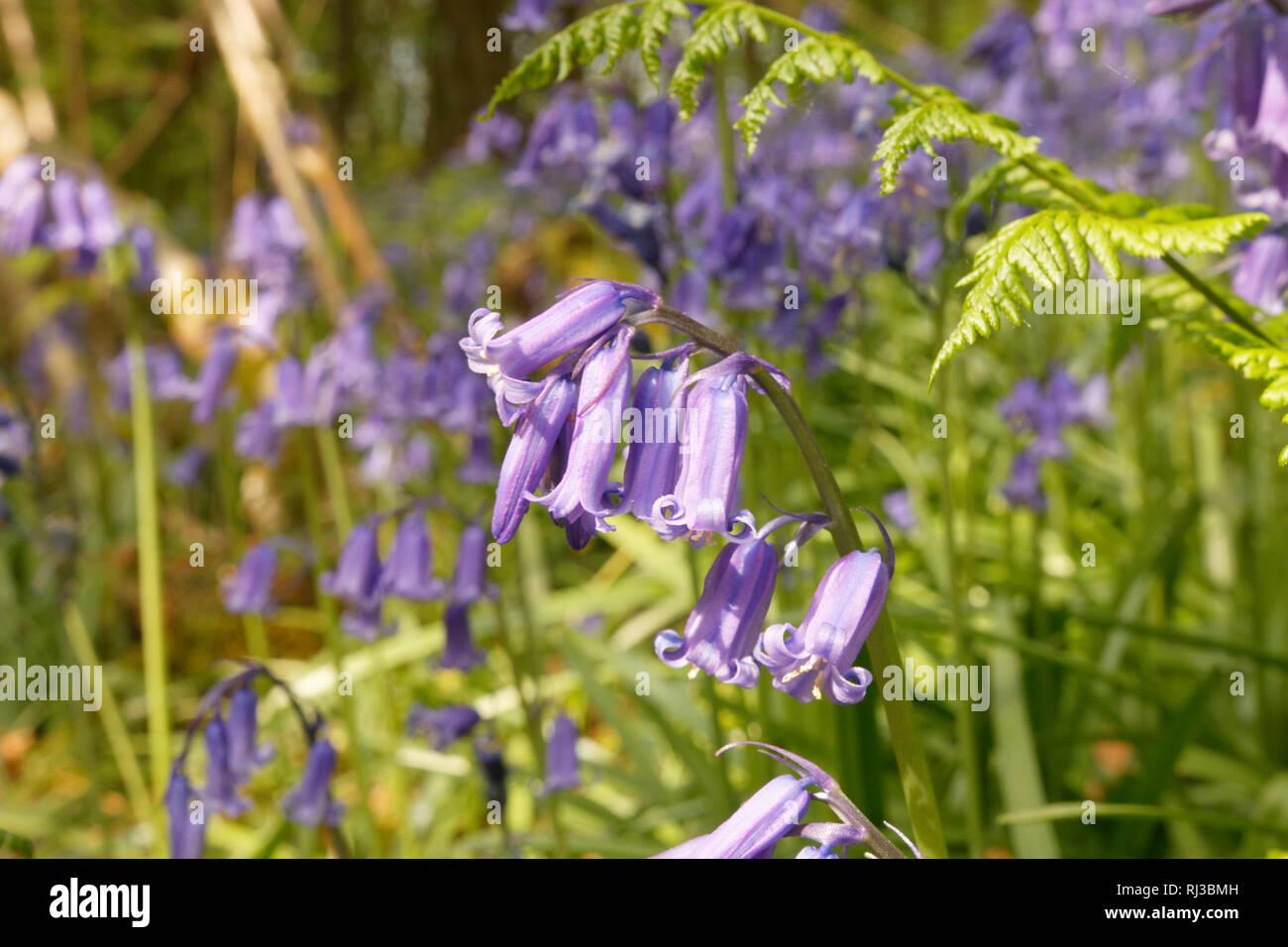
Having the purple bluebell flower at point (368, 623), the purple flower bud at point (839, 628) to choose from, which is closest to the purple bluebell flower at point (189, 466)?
the purple bluebell flower at point (368, 623)

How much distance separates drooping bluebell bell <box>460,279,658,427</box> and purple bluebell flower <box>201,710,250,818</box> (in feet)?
4.73

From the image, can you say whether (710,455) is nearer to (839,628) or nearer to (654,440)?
(654,440)

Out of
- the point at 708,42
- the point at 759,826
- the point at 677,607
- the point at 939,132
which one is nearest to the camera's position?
the point at 759,826

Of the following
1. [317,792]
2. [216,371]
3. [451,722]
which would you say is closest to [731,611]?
[317,792]

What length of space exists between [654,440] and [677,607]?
9.68ft

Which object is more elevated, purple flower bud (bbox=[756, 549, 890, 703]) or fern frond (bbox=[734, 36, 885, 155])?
fern frond (bbox=[734, 36, 885, 155])

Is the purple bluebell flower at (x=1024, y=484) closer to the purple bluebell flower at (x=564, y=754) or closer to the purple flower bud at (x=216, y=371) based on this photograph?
the purple bluebell flower at (x=564, y=754)

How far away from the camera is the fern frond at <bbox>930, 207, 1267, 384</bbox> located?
1073 mm

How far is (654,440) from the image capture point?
114cm

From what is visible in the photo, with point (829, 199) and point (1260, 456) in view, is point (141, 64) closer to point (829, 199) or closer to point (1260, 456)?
point (829, 199)

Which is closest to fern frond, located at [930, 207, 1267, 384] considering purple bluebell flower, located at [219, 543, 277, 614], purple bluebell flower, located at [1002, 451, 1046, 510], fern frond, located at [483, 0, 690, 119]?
fern frond, located at [483, 0, 690, 119]

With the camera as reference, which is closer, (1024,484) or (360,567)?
(360,567)

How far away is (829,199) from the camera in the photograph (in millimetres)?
3518

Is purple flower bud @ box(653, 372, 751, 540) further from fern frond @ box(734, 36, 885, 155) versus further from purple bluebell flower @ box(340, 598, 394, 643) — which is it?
purple bluebell flower @ box(340, 598, 394, 643)
